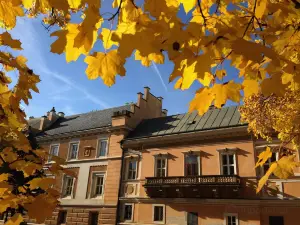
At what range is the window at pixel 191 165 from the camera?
20031mm

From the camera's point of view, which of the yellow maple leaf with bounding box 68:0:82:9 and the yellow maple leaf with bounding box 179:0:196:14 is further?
the yellow maple leaf with bounding box 179:0:196:14

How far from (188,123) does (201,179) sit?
17.7ft

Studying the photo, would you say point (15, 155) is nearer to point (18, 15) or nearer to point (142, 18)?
point (18, 15)

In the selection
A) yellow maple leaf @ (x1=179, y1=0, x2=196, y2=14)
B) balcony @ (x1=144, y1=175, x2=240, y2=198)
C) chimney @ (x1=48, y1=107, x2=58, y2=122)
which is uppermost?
chimney @ (x1=48, y1=107, x2=58, y2=122)

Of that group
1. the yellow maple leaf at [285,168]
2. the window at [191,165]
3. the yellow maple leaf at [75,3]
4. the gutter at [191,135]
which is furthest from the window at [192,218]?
the yellow maple leaf at [75,3]

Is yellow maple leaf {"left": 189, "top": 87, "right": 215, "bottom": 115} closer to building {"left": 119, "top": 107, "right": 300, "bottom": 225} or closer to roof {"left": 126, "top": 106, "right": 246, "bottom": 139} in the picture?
building {"left": 119, "top": 107, "right": 300, "bottom": 225}

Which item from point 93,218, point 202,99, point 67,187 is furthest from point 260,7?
point 67,187

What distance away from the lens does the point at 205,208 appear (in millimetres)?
18453

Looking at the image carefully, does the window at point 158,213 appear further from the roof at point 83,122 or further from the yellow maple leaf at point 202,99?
the yellow maple leaf at point 202,99

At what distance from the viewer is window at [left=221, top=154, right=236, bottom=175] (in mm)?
18688

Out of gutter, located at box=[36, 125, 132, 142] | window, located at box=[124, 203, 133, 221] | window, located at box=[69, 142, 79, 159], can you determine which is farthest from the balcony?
window, located at box=[69, 142, 79, 159]

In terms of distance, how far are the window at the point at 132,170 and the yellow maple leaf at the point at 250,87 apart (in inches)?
834

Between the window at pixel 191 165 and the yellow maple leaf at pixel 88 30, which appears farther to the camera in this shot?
the window at pixel 191 165

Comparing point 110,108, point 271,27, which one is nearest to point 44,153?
point 271,27
